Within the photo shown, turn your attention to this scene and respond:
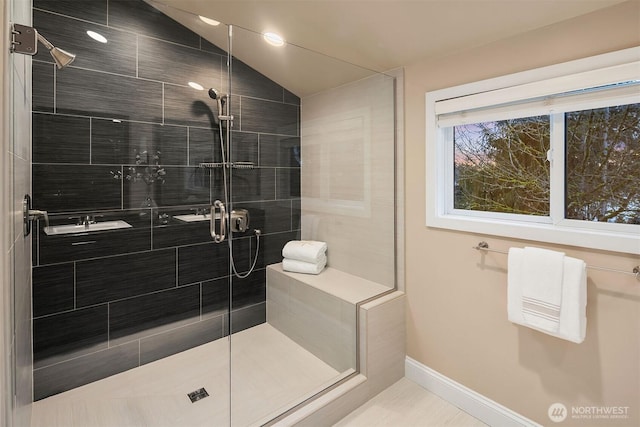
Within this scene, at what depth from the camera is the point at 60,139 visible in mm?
1704

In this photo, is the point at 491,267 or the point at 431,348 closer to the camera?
the point at 491,267

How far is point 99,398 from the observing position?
189 cm

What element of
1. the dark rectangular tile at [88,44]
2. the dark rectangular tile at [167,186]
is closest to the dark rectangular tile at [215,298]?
the dark rectangular tile at [167,186]

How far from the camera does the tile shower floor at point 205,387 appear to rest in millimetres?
1761

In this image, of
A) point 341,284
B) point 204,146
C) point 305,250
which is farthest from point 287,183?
point 341,284

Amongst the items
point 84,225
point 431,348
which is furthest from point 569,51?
point 84,225

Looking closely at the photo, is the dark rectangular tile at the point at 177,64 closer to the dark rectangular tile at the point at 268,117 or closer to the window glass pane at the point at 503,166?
the dark rectangular tile at the point at 268,117

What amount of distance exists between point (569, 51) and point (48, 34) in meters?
2.49

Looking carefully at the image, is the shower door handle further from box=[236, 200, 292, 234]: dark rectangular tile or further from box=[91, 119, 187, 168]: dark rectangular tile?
box=[91, 119, 187, 168]: dark rectangular tile

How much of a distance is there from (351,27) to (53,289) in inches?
88.0

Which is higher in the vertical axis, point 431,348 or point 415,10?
point 415,10

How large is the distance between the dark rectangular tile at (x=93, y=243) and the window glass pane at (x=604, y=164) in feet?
7.67

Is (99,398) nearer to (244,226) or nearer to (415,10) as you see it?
(244,226)

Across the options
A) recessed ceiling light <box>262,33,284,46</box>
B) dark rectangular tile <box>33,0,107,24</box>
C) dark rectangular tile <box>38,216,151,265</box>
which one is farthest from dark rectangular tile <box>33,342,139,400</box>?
recessed ceiling light <box>262,33,284,46</box>
